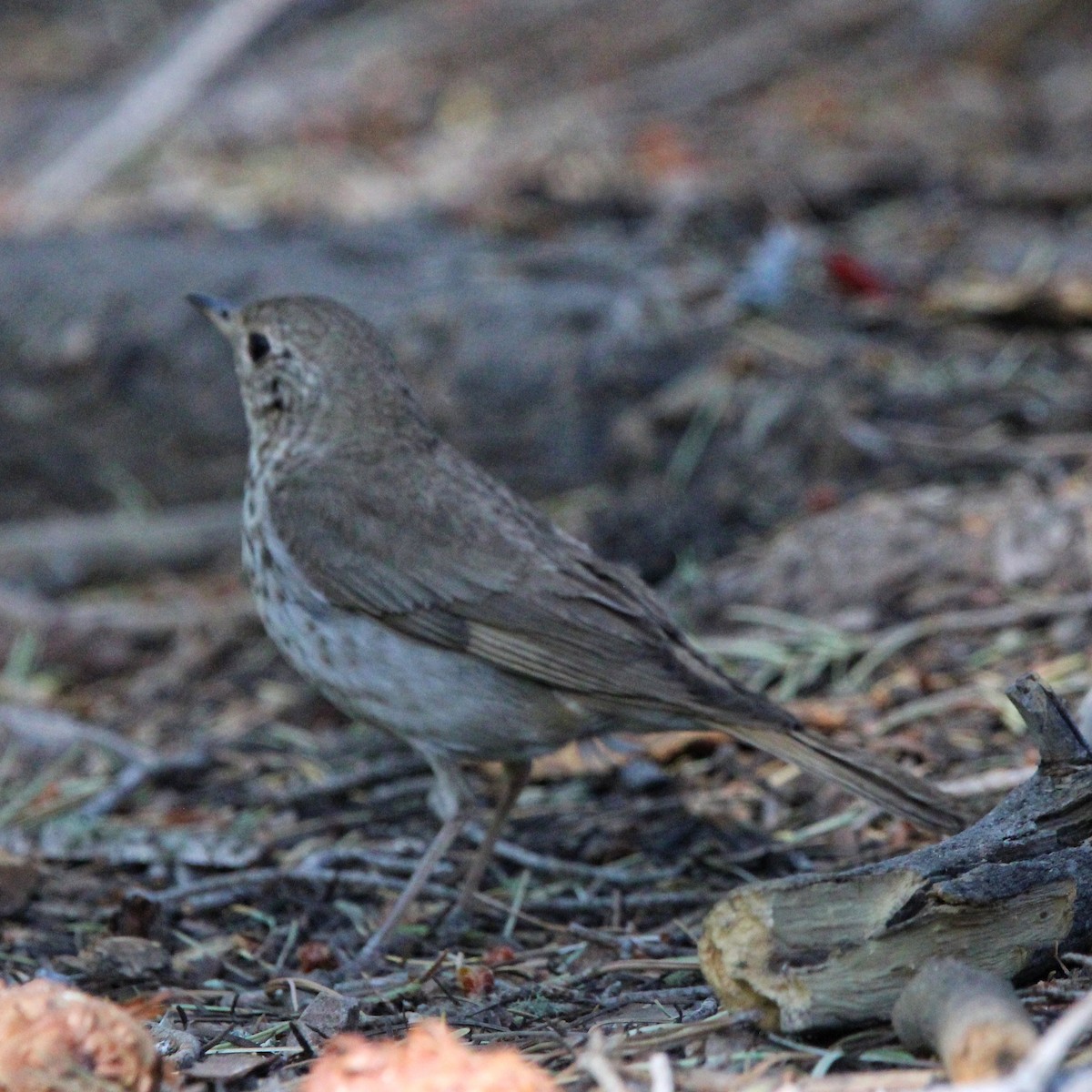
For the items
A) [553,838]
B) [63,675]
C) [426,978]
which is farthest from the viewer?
[63,675]

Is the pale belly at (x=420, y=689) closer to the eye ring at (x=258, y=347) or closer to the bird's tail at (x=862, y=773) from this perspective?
the bird's tail at (x=862, y=773)

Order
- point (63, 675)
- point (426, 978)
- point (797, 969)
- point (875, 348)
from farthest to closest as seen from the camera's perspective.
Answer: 1. point (875, 348)
2. point (63, 675)
3. point (426, 978)
4. point (797, 969)

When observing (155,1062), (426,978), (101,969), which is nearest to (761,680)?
(426,978)

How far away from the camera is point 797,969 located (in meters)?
2.97

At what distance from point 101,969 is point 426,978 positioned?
2.58 feet

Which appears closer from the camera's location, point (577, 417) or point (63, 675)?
point (63, 675)

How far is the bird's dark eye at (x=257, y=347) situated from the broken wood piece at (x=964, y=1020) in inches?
121

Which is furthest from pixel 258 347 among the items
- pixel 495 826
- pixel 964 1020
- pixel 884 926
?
pixel 964 1020

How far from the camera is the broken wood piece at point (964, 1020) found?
247 cm

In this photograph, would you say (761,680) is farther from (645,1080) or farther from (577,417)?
(645,1080)

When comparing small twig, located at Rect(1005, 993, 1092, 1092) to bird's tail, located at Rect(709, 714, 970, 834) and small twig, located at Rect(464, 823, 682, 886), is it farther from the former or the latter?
small twig, located at Rect(464, 823, 682, 886)

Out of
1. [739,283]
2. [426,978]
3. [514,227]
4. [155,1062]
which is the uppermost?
[514,227]

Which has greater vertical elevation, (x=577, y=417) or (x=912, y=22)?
(x=912, y=22)

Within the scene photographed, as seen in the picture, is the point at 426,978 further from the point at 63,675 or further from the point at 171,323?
the point at 171,323
